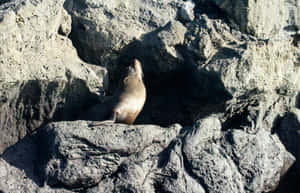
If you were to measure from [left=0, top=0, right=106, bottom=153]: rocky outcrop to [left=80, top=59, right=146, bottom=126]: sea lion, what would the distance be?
14.5 inches

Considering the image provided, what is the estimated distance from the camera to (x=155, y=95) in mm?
5855

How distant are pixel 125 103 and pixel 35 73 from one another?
1.05 meters

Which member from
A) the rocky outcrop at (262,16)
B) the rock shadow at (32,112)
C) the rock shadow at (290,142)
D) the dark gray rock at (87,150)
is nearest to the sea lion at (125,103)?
the rock shadow at (32,112)

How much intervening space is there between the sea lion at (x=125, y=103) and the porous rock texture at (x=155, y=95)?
12.4 inches

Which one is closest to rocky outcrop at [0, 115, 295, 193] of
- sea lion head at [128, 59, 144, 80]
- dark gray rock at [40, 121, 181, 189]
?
dark gray rock at [40, 121, 181, 189]

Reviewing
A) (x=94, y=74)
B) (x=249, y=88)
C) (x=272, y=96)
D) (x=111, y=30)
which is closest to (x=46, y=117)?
(x=94, y=74)

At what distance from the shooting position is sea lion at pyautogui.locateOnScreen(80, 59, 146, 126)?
4.87 m

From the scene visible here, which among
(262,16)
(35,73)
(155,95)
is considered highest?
(262,16)

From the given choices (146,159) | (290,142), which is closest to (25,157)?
(146,159)

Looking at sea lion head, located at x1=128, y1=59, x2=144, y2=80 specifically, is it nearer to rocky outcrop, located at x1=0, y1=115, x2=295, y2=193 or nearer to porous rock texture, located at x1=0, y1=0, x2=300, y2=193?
porous rock texture, located at x1=0, y1=0, x2=300, y2=193

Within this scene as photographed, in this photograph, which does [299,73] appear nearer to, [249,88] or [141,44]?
[249,88]

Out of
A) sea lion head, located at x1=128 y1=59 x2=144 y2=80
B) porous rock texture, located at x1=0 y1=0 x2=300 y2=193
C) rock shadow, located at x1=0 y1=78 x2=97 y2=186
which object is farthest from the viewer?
sea lion head, located at x1=128 y1=59 x2=144 y2=80

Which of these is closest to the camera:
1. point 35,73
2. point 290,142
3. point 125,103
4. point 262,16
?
point 35,73

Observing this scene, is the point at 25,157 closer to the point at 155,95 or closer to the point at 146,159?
the point at 146,159
